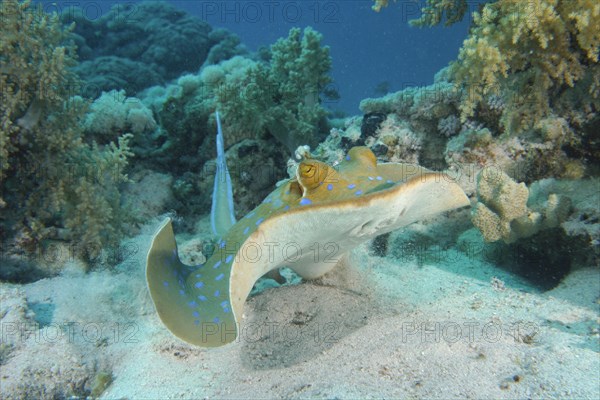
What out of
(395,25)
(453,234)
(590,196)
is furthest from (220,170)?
(395,25)

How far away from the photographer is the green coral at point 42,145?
4.39m

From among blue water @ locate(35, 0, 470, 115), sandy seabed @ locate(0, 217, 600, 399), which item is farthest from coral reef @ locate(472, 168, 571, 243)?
blue water @ locate(35, 0, 470, 115)

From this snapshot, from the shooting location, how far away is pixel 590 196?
158 inches

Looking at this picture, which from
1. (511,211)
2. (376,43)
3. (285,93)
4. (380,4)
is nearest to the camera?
(511,211)

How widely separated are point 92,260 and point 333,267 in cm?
348

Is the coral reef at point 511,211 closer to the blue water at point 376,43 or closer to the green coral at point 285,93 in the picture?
the green coral at point 285,93

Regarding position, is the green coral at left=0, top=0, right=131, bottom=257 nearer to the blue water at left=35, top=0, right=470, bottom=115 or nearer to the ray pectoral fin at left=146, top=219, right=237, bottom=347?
the ray pectoral fin at left=146, top=219, right=237, bottom=347

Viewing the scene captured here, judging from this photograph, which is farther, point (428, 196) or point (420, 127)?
point (420, 127)

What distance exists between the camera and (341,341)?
3.06 m

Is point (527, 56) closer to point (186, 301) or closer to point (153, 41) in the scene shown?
point (186, 301)

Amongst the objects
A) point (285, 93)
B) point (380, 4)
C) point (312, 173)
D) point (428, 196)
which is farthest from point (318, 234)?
point (285, 93)

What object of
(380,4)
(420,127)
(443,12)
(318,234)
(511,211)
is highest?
(380,4)

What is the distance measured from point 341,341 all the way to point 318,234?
1123mm

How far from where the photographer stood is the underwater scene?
251cm
